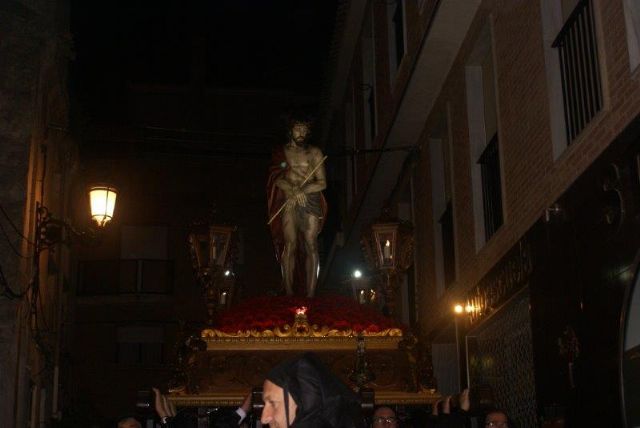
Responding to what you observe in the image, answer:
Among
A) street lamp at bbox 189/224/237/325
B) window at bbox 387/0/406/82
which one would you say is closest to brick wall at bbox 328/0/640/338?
window at bbox 387/0/406/82

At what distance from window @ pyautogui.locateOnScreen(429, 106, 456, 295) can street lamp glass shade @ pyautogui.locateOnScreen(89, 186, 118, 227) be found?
16.3ft

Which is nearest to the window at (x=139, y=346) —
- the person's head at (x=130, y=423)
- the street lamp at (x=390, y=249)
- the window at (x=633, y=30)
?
the street lamp at (x=390, y=249)

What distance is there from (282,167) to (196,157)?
22554 millimetres

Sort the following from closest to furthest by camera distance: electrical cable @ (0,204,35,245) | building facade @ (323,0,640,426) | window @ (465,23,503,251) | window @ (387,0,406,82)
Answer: building facade @ (323,0,640,426), window @ (465,23,503,251), electrical cable @ (0,204,35,245), window @ (387,0,406,82)

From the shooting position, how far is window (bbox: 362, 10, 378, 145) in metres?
21.4

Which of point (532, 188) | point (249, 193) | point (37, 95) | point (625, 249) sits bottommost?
point (625, 249)

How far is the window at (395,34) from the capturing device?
719 inches

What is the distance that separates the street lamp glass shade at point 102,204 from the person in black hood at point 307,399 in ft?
34.1

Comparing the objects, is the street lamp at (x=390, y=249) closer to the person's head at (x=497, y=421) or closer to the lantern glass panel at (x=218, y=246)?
the lantern glass panel at (x=218, y=246)

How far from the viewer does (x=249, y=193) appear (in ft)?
121

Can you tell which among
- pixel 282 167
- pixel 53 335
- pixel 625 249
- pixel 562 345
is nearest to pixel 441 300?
pixel 282 167

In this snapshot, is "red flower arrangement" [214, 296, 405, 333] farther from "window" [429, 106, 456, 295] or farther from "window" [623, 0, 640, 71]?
"window" [623, 0, 640, 71]

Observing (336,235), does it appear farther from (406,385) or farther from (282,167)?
(406,385)

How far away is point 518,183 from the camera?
11.9m
